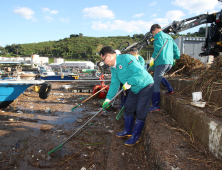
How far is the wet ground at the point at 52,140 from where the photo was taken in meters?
2.24

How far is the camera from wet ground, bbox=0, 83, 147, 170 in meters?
2.24

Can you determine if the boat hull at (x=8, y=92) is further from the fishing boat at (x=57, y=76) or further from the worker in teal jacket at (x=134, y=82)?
the fishing boat at (x=57, y=76)

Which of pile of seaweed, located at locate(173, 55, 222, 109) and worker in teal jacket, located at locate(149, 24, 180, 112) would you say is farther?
worker in teal jacket, located at locate(149, 24, 180, 112)

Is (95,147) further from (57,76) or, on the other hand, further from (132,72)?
(57,76)

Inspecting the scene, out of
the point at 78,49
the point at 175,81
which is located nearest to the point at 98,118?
the point at 175,81

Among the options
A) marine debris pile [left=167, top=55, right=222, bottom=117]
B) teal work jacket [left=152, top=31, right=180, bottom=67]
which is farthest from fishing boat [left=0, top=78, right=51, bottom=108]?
marine debris pile [left=167, top=55, right=222, bottom=117]

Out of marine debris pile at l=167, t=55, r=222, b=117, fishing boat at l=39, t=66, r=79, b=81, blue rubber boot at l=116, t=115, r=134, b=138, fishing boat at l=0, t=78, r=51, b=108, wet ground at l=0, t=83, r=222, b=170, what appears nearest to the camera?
wet ground at l=0, t=83, r=222, b=170

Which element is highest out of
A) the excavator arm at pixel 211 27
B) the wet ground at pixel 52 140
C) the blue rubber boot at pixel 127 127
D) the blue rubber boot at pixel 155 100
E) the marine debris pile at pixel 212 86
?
the excavator arm at pixel 211 27

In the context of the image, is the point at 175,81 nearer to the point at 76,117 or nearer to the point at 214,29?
the point at 76,117

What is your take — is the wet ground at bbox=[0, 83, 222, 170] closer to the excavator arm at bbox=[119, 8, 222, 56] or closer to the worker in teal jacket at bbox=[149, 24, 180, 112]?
the worker in teal jacket at bbox=[149, 24, 180, 112]

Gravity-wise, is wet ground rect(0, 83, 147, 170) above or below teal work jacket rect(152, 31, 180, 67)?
below

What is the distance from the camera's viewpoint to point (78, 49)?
64188 millimetres

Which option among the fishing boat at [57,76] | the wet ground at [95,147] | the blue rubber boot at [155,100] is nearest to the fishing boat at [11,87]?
the wet ground at [95,147]

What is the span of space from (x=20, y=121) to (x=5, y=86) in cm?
203
